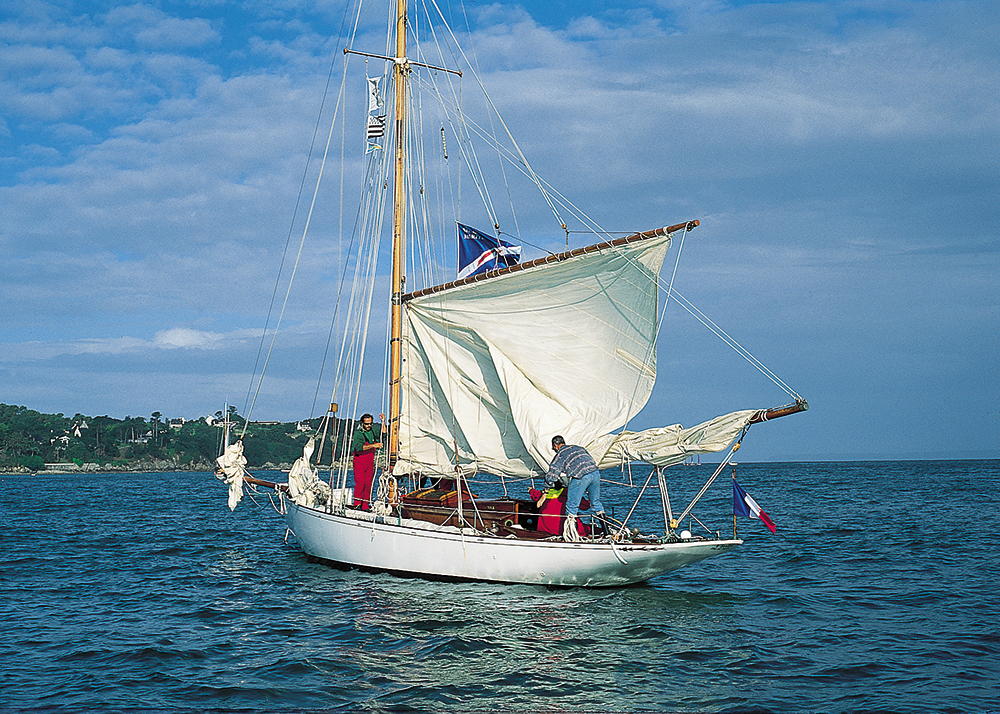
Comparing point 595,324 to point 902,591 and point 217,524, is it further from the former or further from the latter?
point 217,524

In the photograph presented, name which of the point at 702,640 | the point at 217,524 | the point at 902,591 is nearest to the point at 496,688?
the point at 702,640

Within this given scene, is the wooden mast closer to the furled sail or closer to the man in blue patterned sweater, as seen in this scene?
the furled sail

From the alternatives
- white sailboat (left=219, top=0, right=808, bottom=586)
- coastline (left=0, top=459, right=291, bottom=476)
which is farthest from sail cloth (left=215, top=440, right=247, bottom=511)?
coastline (left=0, top=459, right=291, bottom=476)

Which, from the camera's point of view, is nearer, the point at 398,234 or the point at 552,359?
the point at 552,359

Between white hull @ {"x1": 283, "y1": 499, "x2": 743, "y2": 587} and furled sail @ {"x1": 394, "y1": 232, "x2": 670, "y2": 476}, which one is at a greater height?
furled sail @ {"x1": 394, "y1": 232, "x2": 670, "y2": 476}

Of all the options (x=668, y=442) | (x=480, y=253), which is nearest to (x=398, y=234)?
(x=480, y=253)

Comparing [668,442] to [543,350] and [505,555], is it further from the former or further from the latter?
[505,555]

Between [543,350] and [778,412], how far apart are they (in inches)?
207

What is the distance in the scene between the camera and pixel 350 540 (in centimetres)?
1858

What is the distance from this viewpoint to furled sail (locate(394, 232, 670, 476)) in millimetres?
17500

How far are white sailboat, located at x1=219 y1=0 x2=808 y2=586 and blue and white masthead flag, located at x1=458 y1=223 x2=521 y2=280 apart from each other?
809 millimetres

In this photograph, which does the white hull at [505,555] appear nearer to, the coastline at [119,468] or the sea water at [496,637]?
the sea water at [496,637]

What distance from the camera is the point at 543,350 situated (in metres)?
18.2

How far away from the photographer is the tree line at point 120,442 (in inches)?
6004
